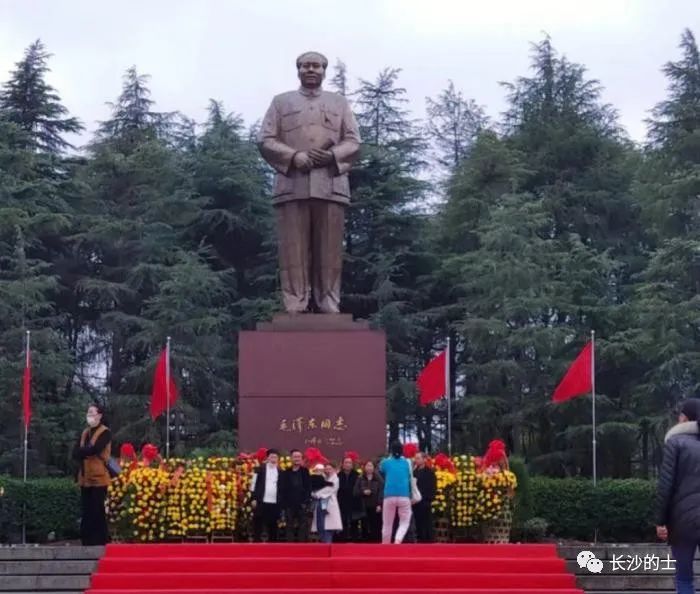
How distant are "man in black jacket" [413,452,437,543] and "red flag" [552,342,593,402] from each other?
526 cm

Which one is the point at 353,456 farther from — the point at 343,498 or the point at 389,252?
the point at 389,252

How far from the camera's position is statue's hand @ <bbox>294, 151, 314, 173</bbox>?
1356 cm

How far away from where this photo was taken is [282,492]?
11367mm

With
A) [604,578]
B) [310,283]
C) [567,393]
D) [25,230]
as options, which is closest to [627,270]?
[567,393]

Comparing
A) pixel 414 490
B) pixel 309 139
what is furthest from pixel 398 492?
pixel 309 139

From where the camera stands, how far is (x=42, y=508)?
16.1 metres

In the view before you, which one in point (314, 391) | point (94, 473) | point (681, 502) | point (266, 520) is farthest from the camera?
point (314, 391)

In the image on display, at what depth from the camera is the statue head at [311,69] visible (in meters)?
13.9

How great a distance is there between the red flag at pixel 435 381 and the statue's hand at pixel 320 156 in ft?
12.4

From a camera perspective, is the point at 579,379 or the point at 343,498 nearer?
the point at 343,498

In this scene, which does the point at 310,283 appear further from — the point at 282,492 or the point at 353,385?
the point at 282,492

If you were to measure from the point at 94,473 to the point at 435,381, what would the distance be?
5715 millimetres

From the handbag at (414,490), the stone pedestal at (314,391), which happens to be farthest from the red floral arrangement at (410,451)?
the stone pedestal at (314,391)

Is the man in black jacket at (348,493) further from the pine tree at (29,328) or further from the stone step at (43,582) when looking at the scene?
the pine tree at (29,328)
